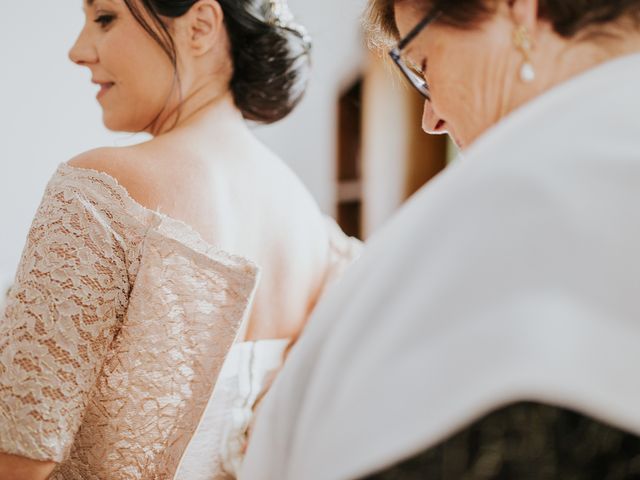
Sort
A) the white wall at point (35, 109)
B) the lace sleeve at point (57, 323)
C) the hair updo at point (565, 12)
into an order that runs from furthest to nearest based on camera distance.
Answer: the white wall at point (35, 109) → the lace sleeve at point (57, 323) → the hair updo at point (565, 12)

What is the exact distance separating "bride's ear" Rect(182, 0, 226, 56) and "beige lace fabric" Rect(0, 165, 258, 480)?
0.30 meters

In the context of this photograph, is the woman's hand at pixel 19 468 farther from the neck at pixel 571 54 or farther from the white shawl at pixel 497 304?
the neck at pixel 571 54

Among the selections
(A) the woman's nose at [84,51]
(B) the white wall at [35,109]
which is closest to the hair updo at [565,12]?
(A) the woman's nose at [84,51]

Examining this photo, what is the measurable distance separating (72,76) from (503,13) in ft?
5.86

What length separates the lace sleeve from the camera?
75 cm

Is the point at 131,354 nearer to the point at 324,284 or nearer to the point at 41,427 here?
the point at 41,427

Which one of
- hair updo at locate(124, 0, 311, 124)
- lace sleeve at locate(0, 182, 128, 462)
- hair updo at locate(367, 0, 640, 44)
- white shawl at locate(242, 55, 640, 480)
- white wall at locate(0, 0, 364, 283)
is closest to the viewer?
white shawl at locate(242, 55, 640, 480)

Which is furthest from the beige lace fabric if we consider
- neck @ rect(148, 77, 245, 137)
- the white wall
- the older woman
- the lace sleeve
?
the white wall

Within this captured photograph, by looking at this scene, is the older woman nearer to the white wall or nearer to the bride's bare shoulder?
the bride's bare shoulder

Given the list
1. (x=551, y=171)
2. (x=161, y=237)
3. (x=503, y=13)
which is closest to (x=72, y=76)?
(x=161, y=237)

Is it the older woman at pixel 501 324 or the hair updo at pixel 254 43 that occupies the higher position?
the hair updo at pixel 254 43

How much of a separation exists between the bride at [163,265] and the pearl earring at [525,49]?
447mm

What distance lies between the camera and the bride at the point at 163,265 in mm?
771

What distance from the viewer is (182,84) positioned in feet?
3.36
